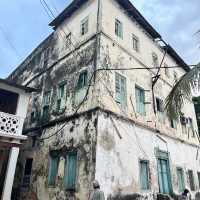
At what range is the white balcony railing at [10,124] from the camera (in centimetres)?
852

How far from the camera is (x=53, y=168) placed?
1012 centimetres

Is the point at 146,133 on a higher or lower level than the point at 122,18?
lower

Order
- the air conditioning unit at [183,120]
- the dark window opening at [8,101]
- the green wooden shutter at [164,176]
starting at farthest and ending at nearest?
1. the air conditioning unit at [183,120]
2. the green wooden shutter at [164,176]
3. the dark window opening at [8,101]

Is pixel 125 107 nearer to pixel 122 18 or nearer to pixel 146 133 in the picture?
pixel 146 133

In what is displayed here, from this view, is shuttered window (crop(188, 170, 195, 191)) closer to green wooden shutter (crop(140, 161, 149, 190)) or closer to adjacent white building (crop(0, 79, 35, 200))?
green wooden shutter (crop(140, 161, 149, 190))

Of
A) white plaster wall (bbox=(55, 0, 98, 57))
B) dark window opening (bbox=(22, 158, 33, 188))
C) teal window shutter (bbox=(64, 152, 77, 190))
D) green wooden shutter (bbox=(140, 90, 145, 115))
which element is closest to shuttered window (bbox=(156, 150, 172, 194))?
green wooden shutter (bbox=(140, 90, 145, 115))

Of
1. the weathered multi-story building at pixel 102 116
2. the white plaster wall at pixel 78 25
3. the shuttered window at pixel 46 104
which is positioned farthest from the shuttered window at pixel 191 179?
the white plaster wall at pixel 78 25

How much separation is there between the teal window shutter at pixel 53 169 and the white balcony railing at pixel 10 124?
2.30m

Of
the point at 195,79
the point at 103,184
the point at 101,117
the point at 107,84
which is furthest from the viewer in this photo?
the point at 107,84

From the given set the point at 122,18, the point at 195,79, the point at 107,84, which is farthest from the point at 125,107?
the point at 122,18

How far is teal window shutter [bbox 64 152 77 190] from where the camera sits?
29.0 feet

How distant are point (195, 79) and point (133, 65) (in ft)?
20.6

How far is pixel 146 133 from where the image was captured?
11.7 m

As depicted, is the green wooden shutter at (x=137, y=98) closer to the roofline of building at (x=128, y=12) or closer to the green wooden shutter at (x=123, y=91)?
the green wooden shutter at (x=123, y=91)
